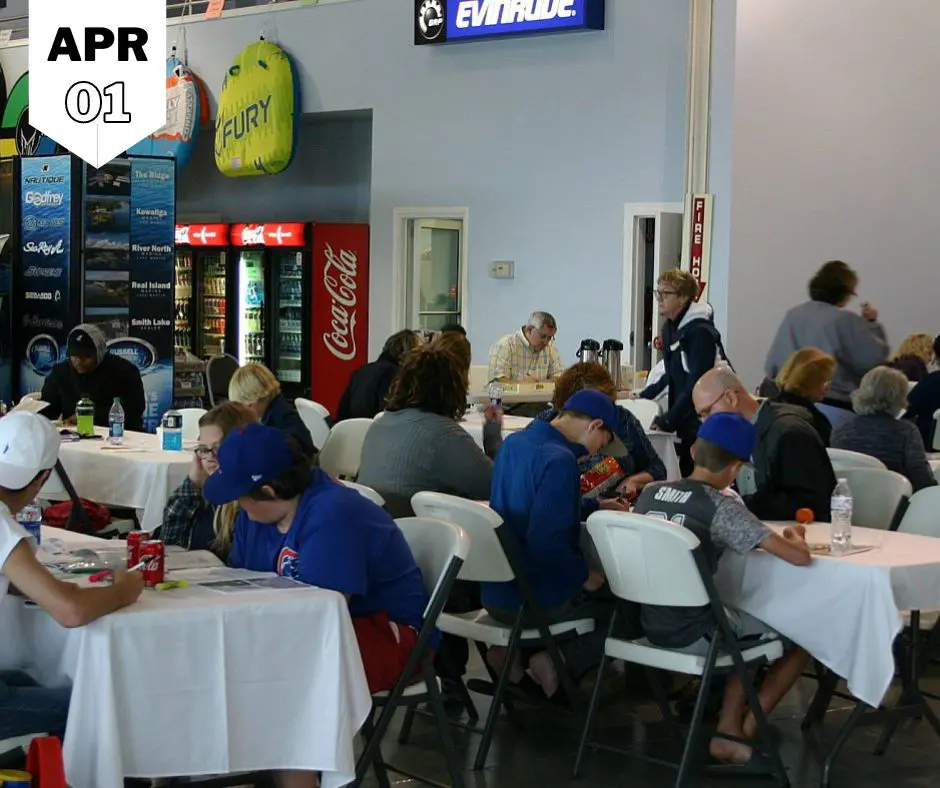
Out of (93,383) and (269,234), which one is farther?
(269,234)

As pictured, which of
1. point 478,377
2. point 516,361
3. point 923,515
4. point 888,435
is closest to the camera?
point 923,515

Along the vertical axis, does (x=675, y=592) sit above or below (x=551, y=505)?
below

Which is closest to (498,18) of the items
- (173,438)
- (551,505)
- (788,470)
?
(173,438)

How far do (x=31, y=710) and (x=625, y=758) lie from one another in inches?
87.8

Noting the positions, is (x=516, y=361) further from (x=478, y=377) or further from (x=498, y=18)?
(x=498, y=18)

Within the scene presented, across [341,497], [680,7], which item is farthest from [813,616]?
[680,7]

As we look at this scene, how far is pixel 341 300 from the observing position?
15.1 meters

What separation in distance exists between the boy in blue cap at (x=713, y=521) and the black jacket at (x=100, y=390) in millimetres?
4580

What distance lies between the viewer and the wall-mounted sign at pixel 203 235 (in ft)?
52.5

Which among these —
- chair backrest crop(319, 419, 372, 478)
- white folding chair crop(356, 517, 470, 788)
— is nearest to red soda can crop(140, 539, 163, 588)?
white folding chair crop(356, 517, 470, 788)

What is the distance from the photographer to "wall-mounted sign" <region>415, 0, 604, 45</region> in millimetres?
12539

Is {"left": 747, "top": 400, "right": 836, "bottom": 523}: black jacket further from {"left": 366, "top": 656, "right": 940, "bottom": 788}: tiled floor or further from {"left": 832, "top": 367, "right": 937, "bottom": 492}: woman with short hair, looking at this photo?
{"left": 832, "top": 367, "right": 937, "bottom": 492}: woman with short hair

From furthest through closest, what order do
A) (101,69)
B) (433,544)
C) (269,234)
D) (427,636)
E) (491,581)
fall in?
(269,234) < (101,69) < (491,581) < (433,544) < (427,636)

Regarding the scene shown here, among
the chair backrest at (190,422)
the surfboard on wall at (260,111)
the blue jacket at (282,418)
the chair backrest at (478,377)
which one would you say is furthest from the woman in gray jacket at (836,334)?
the surfboard on wall at (260,111)
